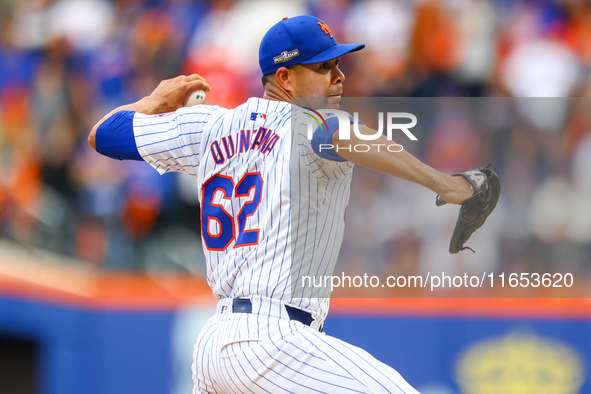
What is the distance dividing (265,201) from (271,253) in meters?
0.17

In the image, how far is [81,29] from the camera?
8.13 meters

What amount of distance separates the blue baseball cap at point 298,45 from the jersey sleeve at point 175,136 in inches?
11.0

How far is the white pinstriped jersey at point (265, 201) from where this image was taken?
2643mm

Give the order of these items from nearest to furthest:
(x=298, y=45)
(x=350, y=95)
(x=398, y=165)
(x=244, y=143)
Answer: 1. (x=398, y=165)
2. (x=244, y=143)
3. (x=298, y=45)
4. (x=350, y=95)

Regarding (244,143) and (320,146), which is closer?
(320,146)

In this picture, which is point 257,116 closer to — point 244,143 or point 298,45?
point 244,143

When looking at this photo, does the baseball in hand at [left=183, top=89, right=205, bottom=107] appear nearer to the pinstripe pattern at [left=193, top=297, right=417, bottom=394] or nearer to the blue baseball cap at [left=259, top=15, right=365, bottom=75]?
the blue baseball cap at [left=259, top=15, right=365, bottom=75]

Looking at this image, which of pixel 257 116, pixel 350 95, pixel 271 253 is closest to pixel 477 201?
pixel 271 253

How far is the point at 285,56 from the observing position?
287 centimetres

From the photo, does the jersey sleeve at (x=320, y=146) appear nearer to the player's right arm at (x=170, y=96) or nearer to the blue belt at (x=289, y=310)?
the blue belt at (x=289, y=310)

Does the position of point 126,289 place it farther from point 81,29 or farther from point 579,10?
point 579,10

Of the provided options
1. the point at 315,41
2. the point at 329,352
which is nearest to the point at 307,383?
the point at 329,352

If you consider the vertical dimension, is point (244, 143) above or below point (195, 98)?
below

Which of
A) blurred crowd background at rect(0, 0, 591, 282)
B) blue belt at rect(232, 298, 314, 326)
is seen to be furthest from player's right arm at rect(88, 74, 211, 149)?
blurred crowd background at rect(0, 0, 591, 282)
